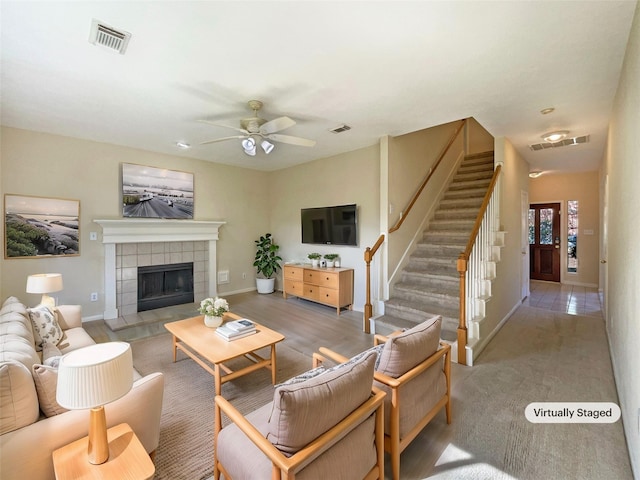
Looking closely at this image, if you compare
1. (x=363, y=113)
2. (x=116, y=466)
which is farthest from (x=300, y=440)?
(x=363, y=113)

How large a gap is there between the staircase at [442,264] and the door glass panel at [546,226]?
9.25 ft

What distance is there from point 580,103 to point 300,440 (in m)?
4.03

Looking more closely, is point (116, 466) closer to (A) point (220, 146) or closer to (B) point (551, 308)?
(A) point (220, 146)

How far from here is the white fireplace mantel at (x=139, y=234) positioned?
174 inches

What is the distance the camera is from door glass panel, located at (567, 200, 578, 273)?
6.87 metres

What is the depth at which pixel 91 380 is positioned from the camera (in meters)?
1.16

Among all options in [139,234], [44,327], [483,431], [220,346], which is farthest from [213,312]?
[139,234]

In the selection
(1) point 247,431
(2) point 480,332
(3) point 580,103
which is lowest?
(2) point 480,332

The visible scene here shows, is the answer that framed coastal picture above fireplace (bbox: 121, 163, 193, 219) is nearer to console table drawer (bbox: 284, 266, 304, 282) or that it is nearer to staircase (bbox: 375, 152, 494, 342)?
console table drawer (bbox: 284, 266, 304, 282)

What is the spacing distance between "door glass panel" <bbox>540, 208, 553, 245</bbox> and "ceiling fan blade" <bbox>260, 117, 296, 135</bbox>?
753 centimetres

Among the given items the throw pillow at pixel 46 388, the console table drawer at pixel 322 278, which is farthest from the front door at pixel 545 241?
the throw pillow at pixel 46 388

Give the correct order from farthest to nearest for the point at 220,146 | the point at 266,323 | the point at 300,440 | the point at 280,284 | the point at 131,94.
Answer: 1. the point at 280,284
2. the point at 220,146
3. the point at 266,323
4. the point at 131,94
5. the point at 300,440

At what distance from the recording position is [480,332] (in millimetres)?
3234

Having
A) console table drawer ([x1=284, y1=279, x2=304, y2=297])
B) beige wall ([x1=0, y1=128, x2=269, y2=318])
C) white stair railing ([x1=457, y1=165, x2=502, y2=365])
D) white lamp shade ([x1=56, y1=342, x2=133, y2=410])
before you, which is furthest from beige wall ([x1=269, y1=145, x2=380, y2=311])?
white lamp shade ([x1=56, y1=342, x2=133, y2=410])
